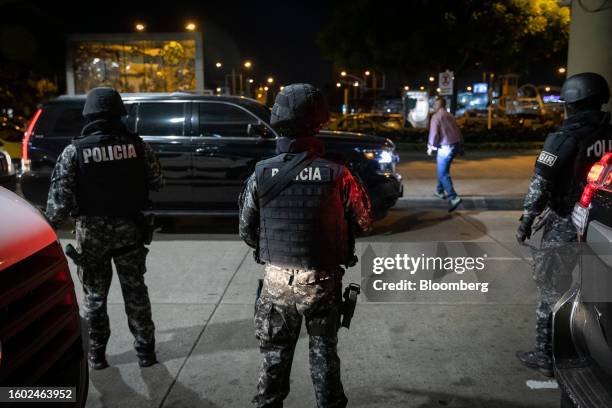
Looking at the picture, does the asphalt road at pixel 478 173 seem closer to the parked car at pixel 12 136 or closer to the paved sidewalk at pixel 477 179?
the paved sidewalk at pixel 477 179

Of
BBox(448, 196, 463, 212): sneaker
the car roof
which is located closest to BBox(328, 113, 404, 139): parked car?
BBox(448, 196, 463, 212): sneaker

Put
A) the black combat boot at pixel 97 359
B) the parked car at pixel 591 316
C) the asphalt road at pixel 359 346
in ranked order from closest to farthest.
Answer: the parked car at pixel 591 316
the asphalt road at pixel 359 346
the black combat boot at pixel 97 359

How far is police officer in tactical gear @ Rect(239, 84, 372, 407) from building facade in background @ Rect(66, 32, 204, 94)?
22.1 meters

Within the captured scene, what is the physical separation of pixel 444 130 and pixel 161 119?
4690mm

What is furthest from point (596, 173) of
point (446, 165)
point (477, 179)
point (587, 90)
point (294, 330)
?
point (477, 179)

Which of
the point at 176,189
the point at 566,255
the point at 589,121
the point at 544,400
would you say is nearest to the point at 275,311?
the point at 544,400

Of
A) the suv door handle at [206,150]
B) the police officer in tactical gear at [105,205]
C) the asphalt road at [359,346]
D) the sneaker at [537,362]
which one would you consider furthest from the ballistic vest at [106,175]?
the suv door handle at [206,150]

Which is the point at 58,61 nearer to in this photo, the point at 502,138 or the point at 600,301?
the point at 502,138

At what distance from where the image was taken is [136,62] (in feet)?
81.8

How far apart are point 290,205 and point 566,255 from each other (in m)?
2.09

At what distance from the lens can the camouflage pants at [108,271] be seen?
12.8ft

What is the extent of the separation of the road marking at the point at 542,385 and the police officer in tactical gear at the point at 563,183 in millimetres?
138

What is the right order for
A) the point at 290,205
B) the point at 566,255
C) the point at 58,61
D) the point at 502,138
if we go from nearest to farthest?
the point at 290,205, the point at 566,255, the point at 502,138, the point at 58,61

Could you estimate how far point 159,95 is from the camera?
8.09 meters
